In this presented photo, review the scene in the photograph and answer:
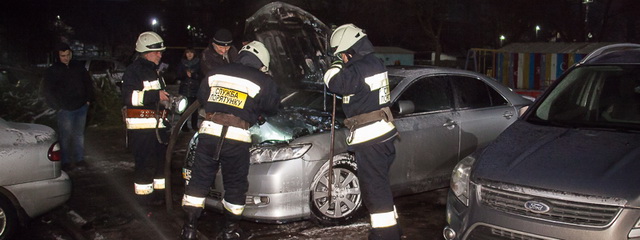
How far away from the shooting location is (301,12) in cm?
656

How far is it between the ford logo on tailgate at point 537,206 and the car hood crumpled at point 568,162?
94 millimetres

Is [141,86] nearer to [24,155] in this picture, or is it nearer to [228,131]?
[24,155]

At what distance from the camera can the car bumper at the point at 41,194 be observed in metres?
4.93

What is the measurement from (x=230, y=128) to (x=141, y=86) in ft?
4.85

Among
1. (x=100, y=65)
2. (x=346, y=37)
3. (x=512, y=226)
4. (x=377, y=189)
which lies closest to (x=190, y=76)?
(x=346, y=37)

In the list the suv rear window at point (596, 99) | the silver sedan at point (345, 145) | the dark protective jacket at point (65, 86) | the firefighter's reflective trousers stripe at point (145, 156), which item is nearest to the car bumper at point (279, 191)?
the silver sedan at point (345, 145)

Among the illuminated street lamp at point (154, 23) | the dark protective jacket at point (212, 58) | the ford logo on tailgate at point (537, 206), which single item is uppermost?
the illuminated street lamp at point (154, 23)

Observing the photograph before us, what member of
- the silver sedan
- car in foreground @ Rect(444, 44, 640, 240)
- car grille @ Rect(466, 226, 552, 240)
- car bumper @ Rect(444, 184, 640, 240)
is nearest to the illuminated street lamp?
the silver sedan

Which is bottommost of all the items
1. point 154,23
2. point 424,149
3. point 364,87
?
point 424,149

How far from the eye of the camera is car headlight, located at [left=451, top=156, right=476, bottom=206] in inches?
161

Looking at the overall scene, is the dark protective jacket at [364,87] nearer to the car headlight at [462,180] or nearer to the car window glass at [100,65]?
the car headlight at [462,180]

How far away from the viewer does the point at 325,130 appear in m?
5.58

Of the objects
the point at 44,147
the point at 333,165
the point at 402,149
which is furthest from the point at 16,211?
the point at 402,149

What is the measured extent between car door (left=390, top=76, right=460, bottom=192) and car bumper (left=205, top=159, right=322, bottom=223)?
0.94 metres
